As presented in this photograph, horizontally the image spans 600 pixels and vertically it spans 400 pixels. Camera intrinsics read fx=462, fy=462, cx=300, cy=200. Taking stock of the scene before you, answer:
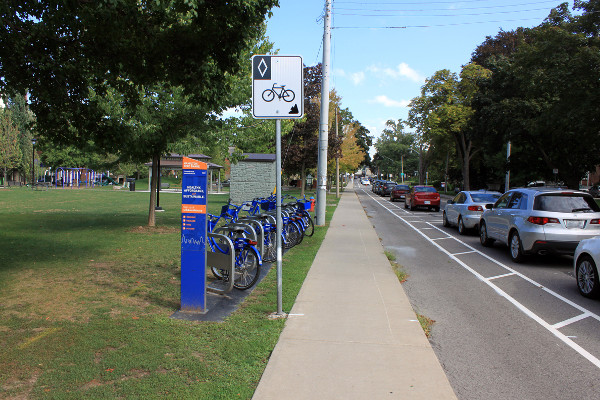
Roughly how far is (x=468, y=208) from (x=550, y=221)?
5889 mm

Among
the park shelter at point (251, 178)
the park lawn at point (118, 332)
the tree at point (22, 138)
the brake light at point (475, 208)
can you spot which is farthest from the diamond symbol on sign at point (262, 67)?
the tree at point (22, 138)

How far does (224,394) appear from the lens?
364 centimetres

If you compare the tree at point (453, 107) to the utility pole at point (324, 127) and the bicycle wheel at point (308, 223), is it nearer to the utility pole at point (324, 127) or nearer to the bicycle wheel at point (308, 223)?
the utility pole at point (324, 127)

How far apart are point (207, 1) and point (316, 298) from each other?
454 centimetres

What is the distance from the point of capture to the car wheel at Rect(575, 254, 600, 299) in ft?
22.4

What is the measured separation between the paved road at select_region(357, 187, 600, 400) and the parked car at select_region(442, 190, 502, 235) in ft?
13.2

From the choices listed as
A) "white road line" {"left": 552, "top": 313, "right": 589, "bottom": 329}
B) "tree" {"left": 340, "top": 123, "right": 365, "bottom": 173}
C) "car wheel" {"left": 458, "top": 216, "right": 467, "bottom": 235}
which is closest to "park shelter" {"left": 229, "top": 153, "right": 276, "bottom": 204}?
"car wheel" {"left": 458, "top": 216, "right": 467, "bottom": 235}

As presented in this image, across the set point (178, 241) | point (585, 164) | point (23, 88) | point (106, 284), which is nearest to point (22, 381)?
point (106, 284)

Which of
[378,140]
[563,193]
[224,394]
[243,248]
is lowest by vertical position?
[224,394]

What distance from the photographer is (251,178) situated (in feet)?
76.2

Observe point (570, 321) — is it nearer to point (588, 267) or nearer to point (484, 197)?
point (588, 267)

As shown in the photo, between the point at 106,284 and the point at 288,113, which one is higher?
the point at 288,113

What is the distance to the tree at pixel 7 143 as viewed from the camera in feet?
159

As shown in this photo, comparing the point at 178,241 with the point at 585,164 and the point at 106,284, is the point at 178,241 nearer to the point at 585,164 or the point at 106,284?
the point at 106,284
